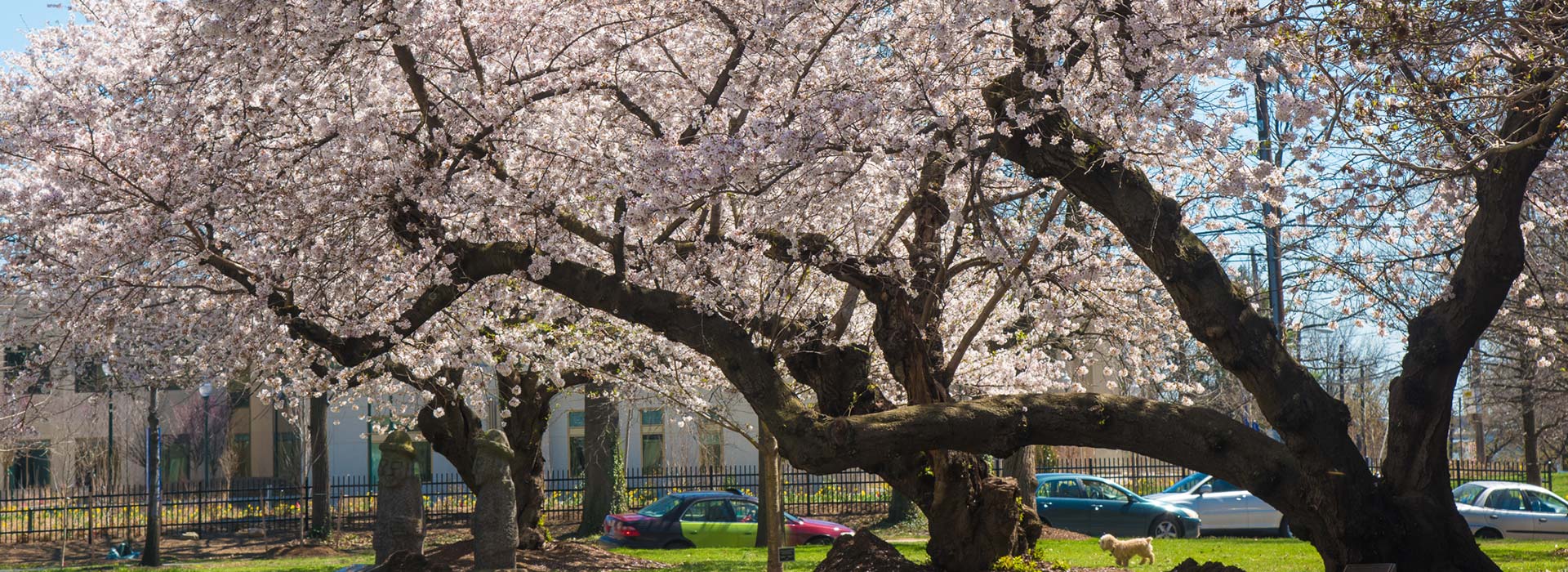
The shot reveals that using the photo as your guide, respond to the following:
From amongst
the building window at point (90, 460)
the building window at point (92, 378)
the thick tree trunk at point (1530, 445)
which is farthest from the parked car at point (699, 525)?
the building window at point (90, 460)

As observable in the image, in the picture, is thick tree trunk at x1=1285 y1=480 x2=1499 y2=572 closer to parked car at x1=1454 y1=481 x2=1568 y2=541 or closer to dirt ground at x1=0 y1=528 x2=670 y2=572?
dirt ground at x1=0 y1=528 x2=670 y2=572

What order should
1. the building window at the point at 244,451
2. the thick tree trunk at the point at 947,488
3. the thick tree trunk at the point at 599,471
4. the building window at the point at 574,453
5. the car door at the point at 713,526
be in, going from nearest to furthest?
the thick tree trunk at the point at 947,488 < the car door at the point at 713,526 < the thick tree trunk at the point at 599,471 < the building window at the point at 574,453 < the building window at the point at 244,451

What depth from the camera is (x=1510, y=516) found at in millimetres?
18375

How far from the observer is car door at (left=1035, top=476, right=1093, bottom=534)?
2020cm

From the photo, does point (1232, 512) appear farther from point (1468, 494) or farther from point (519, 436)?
point (519, 436)

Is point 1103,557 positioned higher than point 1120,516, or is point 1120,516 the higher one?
point 1103,557

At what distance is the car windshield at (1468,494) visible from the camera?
18.7 metres

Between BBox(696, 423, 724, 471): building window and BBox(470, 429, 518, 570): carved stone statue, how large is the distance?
1940cm

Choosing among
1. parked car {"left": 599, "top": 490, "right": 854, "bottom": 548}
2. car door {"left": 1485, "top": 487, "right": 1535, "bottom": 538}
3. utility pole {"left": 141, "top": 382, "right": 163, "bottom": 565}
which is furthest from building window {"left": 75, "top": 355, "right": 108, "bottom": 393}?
car door {"left": 1485, "top": 487, "right": 1535, "bottom": 538}

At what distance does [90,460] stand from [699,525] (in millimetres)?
21643

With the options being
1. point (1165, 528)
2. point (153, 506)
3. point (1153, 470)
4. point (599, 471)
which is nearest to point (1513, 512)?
point (1165, 528)

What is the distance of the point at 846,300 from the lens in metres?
10.2

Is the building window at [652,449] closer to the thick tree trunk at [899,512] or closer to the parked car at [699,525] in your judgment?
the thick tree trunk at [899,512]

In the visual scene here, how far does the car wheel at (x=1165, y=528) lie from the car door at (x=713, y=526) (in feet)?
20.7
